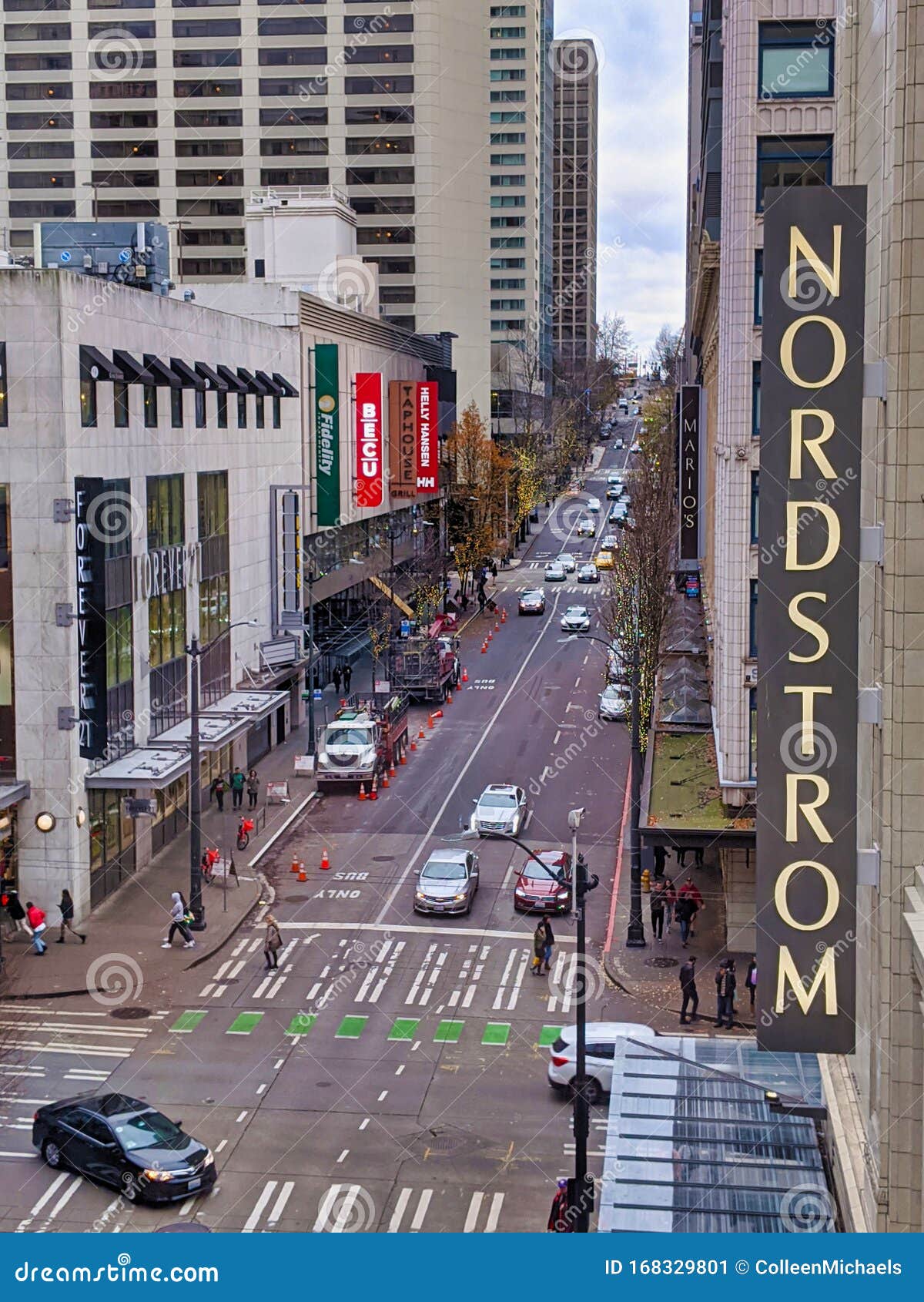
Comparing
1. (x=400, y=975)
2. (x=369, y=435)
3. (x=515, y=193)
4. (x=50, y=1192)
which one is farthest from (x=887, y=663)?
(x=515, y=193)

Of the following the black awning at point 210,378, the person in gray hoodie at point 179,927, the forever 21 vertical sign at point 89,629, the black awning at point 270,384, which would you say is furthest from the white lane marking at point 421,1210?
the black awning at point 270,384

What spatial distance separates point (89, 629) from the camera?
1544 inches

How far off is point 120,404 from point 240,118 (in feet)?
258

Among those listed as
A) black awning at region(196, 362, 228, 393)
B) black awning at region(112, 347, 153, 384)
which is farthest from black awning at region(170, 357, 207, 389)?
black awning at region(112, 347, 153, 384)

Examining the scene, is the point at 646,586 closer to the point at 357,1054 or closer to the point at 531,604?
the point at 357,1054

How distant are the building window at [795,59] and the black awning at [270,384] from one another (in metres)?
26.1

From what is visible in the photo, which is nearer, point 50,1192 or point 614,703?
point 50,1192

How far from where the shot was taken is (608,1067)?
2969cm

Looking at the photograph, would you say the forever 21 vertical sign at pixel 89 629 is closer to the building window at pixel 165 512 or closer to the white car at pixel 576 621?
the building window at pixel 165 512

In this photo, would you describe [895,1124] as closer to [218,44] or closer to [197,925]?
[197,925]

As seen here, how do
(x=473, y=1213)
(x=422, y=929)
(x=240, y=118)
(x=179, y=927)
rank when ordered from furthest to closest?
(x=240, y=118) → (x=422, y=929) → (x=179, y=927) → (x=473, y=1213)

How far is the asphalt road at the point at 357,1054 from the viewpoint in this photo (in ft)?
83.5

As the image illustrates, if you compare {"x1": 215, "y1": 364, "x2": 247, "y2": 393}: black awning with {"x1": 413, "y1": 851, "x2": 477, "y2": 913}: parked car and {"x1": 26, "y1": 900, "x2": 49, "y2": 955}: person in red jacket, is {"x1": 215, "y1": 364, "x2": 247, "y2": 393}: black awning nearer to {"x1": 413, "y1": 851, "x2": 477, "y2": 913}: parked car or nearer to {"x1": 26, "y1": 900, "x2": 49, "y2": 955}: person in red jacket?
{"x1": 413, "y1": 851, "x2": 477, "y2": 913}: parked car

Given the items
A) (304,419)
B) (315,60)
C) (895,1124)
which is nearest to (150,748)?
(304,419)
